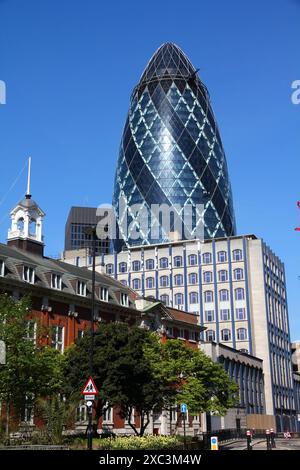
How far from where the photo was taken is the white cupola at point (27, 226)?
66812 mm

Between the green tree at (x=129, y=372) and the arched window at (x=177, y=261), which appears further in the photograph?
the arched window at (x=177, y=261)

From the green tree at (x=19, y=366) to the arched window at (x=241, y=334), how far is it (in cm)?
8769

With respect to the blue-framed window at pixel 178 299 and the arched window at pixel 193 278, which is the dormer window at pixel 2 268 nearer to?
the blue-framed window at pixel 178 299

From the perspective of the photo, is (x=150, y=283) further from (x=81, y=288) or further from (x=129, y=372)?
(x=129, y=372)

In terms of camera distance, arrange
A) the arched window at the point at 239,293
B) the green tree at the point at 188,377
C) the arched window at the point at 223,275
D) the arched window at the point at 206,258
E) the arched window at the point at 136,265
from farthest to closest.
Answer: the arched window at the point at 136,265 < the arched window at the point at 206,258 < the arched window at the point at 223,275 < the arched window at the point at 239,293 < the green tree at the point at 188,377

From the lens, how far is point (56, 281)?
60875mm

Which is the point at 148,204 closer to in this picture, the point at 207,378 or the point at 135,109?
the point at 135,109

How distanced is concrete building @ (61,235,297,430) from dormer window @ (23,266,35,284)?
69.3 m

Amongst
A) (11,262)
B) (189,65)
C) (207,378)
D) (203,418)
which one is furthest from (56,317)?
(189,65)

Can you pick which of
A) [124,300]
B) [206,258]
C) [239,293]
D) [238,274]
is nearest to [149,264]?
[206,258]

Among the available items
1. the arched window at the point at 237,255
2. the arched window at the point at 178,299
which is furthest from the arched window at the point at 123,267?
the arched window at the point at 237,255

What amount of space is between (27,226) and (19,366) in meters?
31.5

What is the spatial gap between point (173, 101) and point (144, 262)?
6599 centimetres

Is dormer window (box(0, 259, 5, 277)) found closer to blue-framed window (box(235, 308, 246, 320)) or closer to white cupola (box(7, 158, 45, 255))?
white cupola (box(7, 158, 45, 255))
